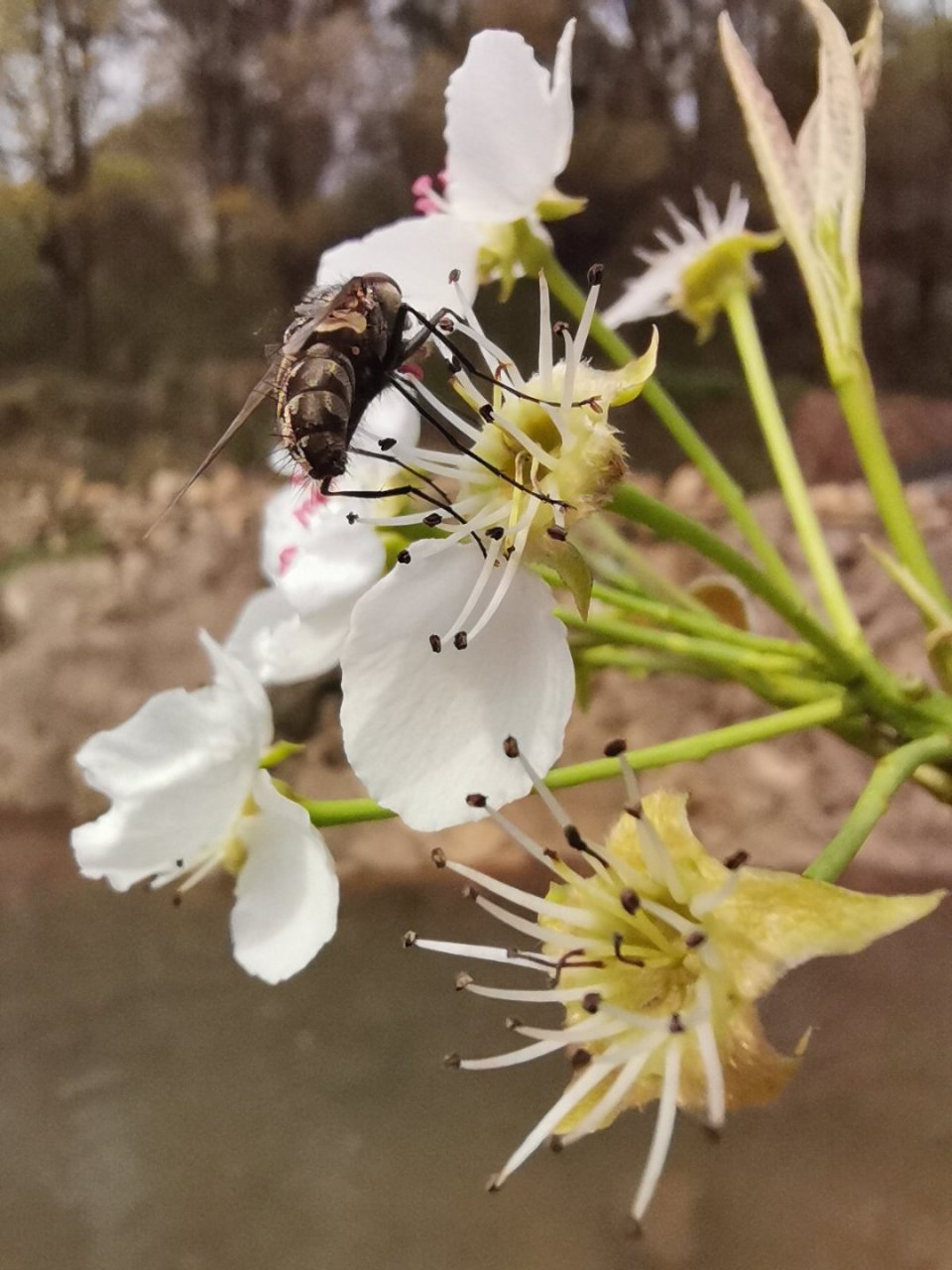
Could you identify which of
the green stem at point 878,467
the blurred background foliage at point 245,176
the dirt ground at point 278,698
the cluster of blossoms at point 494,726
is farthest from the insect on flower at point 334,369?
the blurred background foliage at point 245,176

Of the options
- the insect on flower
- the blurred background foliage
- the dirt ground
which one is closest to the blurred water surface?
the dirt ground

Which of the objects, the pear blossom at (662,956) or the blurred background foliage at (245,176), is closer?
the pear blossom at (662,956)

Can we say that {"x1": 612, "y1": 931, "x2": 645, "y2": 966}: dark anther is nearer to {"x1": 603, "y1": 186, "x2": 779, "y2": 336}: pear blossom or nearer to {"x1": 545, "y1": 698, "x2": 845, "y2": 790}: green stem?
{"x1": 545, "y1": 698, "x2": 845, "y2": 790}: green stem

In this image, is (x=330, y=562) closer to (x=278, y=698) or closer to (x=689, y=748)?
(x=689, y=748)

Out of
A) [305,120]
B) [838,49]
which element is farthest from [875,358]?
[305,120]

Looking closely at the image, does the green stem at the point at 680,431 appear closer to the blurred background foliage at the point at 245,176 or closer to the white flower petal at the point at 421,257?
the white flower petal at the point at 421,257

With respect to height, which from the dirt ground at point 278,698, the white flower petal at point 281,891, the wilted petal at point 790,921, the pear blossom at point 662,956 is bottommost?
the dirt ground at point 278,698
